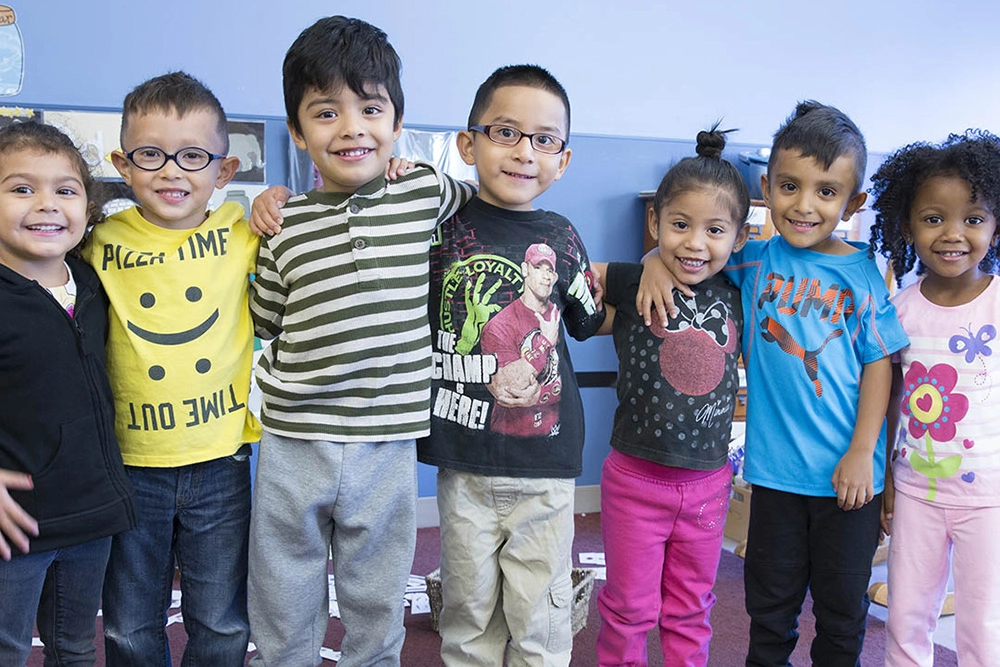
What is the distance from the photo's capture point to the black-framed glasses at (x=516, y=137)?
4.94ft

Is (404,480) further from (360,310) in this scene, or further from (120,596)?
(120,596)

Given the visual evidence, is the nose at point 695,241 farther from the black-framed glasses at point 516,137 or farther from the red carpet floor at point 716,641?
the red carpet floor at point 716,641

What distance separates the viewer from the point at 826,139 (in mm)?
1602

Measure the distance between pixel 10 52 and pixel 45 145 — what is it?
1.88 metres

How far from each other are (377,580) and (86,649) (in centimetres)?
50

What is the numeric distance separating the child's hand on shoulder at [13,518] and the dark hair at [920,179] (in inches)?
63.5

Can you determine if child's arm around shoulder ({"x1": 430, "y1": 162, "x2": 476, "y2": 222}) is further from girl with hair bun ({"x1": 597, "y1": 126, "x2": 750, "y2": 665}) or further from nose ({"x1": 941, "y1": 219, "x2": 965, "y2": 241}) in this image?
nose ({"x1": 941, "y1": 219, "x2": 965, "y2": 241})

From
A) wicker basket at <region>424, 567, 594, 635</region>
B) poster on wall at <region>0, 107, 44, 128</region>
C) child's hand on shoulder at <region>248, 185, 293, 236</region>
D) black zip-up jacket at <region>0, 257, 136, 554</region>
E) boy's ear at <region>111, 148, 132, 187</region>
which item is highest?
poster on wall at <region>0, 107, 44, 128</region>

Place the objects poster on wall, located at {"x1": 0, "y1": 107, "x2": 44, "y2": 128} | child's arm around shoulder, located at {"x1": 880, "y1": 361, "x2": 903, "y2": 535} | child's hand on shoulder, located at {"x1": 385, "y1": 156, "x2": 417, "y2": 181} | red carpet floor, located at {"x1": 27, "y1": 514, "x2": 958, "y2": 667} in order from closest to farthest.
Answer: child's hand on shoulder, located at {"x1": 385, "y1": 156, "x2": 417, "y2": 181} < child's arm around shoulder, located at {"x1": 880, "y1": 361, "x2": 903, "y2": 535} < red carpet floor, located at {"x1": 27, "y1": 514, "x2": 958, "y2": 667} < poster on wall, located at {"x1": 0, "y1": 107, "x2": 44, "y2": 128}

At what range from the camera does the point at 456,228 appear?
1528 millimetres

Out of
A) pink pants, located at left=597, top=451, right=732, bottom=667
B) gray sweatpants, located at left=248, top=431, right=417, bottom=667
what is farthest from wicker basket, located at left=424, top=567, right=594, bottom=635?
gray sweatpants, located at left=248, top=431, right=417, bottom=667

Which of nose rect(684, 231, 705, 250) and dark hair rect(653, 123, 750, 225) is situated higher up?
dark hair rect(653, 123, 750, 225)

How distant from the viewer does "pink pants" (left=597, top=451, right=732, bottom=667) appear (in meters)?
1.62

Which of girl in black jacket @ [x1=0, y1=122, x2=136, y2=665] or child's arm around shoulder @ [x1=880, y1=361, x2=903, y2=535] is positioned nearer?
girl in black jacket @ [x1=0, y1=122, x2=136, y2=665]
